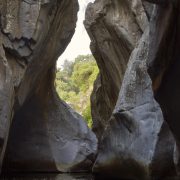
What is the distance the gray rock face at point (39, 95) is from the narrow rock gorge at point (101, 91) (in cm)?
2

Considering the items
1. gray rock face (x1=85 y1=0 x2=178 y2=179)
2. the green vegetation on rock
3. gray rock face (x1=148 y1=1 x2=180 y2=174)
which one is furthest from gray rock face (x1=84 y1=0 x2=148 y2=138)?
gray rock face (x1=148 y1=1 x2=180 y2=174)

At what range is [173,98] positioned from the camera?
5.73 metres

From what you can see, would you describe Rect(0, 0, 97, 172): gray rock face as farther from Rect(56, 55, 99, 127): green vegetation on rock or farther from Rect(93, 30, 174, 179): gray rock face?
Rect(56, 55, 99, 127): green vegetation on rock

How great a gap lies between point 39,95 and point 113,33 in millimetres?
3453

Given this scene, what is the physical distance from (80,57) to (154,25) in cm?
3231

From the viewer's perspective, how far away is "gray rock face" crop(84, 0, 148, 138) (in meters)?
14.7

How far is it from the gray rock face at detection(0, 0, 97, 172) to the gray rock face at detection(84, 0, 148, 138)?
76.1 inches

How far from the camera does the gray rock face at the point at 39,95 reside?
420 inches

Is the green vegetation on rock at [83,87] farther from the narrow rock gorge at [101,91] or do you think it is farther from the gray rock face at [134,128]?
the gray rock face at [134,128]

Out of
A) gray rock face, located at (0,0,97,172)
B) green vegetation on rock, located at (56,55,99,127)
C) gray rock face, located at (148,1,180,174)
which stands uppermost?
gray rock face, located at (148,1,180,174)

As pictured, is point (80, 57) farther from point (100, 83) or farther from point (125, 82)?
point (125, 82)

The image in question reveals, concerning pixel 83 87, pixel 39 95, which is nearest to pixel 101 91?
pixel 39 95

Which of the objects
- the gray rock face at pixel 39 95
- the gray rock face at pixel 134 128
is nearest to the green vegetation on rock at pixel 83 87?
the gray rock face at pixel 39 95

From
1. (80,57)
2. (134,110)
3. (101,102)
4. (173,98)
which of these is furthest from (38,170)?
(80,57)
